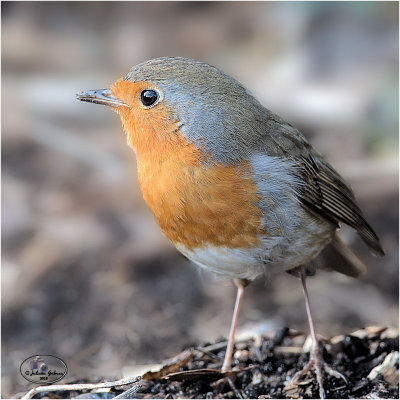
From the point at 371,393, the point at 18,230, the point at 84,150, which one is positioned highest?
the point at 84,150

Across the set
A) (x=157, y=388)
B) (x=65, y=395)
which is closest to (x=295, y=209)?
(x=157, y=388)

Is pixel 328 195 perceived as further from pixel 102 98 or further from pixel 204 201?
pixel 102 98

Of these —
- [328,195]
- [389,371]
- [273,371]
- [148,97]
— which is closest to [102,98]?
[148,97]

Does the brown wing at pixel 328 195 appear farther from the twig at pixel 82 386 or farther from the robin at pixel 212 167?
the twig at pixel 82 386

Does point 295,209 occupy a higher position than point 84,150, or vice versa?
point 84,150

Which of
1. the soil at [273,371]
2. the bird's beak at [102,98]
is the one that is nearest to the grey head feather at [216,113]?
the bird's beak at [102,98]

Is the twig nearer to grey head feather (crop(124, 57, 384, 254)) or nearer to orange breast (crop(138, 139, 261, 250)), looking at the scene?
orange breast (crop(138, 139, 261, 250))

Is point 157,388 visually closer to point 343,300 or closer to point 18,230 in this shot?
point 343,300
